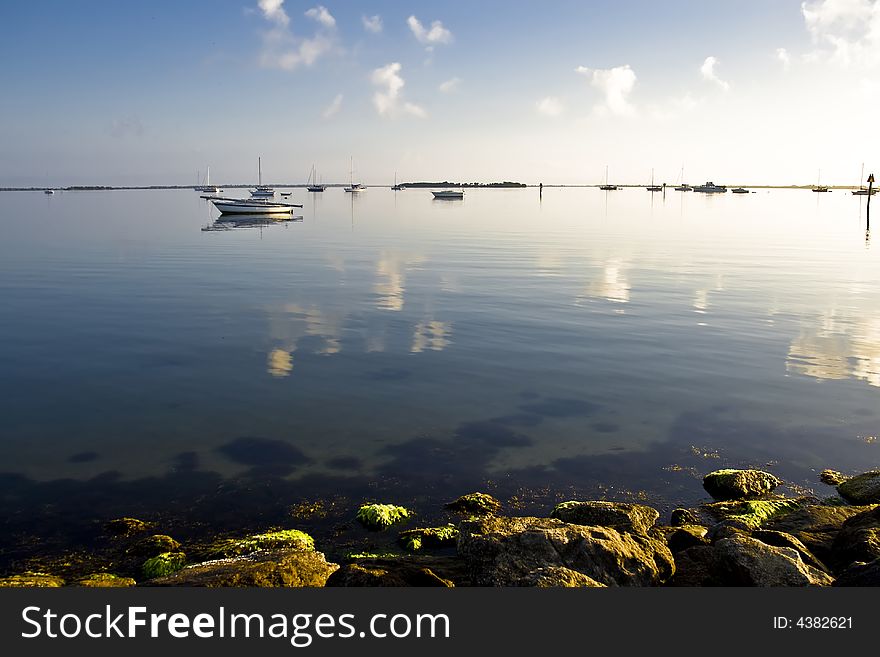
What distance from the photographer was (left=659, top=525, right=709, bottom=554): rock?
11406mm

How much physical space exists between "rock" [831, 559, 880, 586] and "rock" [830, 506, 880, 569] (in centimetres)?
84

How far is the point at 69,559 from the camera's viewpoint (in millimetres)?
11281

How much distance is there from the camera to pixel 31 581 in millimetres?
10031

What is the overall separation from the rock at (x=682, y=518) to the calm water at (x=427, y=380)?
1.01 metres

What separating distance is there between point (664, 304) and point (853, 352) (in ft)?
32.8

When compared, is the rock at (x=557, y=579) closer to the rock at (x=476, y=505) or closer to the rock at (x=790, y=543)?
the rock at (x=790, y=543)

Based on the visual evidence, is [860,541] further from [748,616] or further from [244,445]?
[244,445]

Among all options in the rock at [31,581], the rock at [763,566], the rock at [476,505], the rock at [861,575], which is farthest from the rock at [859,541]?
the rock at [31,581]

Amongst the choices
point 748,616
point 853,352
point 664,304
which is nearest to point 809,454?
point 748,616

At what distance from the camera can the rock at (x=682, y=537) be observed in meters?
11.4

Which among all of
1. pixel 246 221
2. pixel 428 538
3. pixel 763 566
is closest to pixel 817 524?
pixel 763 566

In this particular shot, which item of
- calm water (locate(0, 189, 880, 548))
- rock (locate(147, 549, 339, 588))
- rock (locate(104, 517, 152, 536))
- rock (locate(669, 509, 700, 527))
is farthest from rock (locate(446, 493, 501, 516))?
rock (locate(104, 517, 152, 536))

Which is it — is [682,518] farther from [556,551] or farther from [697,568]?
[556,551]

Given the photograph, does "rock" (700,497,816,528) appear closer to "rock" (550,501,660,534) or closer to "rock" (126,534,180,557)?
"rock" (550,501,660,534)
